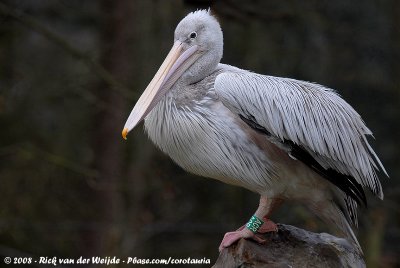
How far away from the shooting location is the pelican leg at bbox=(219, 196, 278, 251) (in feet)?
16.0

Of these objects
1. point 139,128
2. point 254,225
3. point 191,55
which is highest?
point 191,55

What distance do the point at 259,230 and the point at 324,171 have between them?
55 cm

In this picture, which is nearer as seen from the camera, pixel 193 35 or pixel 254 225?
pixel 254 225

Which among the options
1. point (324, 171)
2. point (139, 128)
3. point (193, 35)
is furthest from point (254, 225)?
point (139, 128)

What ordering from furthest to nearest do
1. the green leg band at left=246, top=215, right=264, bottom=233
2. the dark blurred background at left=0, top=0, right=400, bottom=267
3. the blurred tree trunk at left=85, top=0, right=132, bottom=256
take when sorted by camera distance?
the blurred tree trunk at left=85, top=0, right=132, bottom=256 → the dark blurred background at left=0, top=0, right=400, bottom=267 → the green leg band at left=246, top=215, right=264, bottom=233

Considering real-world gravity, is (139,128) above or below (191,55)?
below

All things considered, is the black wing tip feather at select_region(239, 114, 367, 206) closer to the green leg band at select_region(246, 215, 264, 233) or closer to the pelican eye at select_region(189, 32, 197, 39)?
the green leg band at select_region(246, 215, 264, 233)

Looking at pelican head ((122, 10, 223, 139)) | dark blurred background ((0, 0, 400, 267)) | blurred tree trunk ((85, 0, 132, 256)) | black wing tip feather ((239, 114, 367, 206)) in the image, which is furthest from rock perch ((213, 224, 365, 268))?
blurred tree trunk ((85, 0, 132, 256))

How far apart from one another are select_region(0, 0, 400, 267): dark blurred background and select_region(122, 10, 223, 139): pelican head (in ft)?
7.92

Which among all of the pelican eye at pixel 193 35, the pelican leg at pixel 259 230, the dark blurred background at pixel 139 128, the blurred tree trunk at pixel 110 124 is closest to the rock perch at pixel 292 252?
the pelican leg at pixel 259 230

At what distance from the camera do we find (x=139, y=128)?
28.6 feet

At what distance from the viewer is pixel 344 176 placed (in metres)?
4.89

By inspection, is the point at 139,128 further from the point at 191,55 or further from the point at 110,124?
the point at 191,55

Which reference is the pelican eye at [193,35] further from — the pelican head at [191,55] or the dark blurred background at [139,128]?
the dark blurred background at [139,128]
